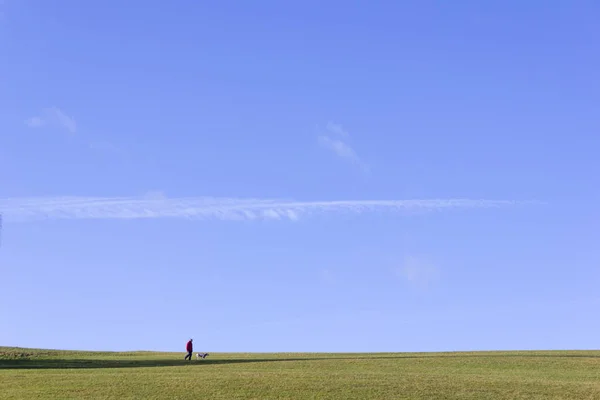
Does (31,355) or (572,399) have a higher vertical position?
(31,355)

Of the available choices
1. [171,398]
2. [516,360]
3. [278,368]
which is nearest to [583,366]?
[516,360]

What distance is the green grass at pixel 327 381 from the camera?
129 feet

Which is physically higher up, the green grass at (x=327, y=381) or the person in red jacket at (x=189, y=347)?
the person in red jacket at (x=189, y=347)

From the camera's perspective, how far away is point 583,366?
55.1 m

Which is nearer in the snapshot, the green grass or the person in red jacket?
the green grass

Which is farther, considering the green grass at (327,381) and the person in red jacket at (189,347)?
the person in red jacket at (189,347)

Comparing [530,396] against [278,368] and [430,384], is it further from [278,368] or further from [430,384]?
[278,368]

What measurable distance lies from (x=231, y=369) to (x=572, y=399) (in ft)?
72.4

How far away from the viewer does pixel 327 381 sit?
42.8 meters

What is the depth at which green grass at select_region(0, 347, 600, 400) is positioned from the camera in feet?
129

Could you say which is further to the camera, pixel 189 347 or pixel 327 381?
pixel 189 347

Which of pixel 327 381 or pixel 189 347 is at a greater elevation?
pixel 189 347

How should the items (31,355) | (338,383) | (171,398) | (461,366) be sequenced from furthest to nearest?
(31,355)
(461,366)
(338,383)
(171,398)

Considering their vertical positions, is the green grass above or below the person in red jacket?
below
